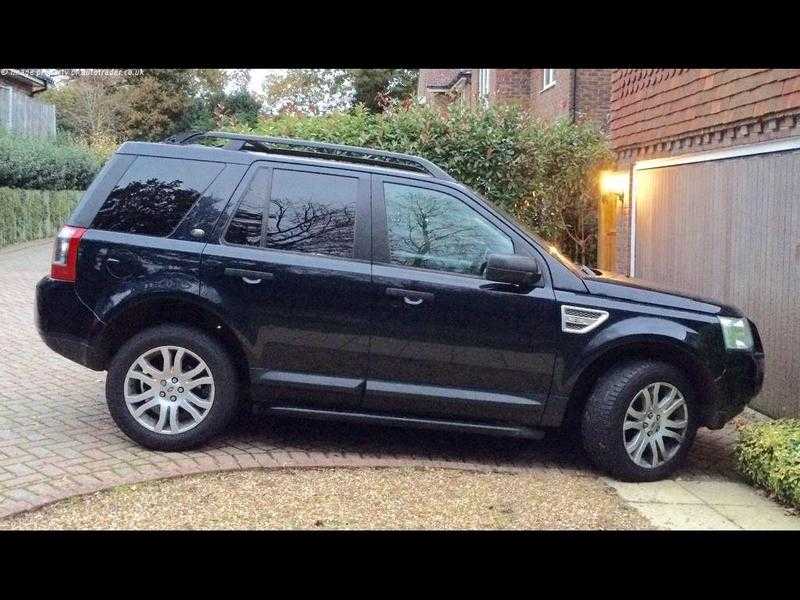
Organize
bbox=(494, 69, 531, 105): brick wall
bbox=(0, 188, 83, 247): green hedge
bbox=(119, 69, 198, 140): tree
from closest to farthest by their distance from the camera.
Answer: bbox=(0, 188, 83, 247): green hedge → bbox=(494, 69, 531, 105): brick wall → bbox=(119, 69, 198, 140): tree

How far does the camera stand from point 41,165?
22.0 meters

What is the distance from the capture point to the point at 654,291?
5.71m

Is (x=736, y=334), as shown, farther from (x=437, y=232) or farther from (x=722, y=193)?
(x=722, y=193)

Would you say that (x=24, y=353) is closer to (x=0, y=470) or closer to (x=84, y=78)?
(x=0, y=470)

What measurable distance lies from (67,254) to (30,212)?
17.8m

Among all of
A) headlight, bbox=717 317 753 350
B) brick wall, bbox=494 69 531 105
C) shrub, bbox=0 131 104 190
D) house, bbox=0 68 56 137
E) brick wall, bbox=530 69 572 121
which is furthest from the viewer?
house, bbox=0 68 56 137

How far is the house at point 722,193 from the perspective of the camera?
7.07 m

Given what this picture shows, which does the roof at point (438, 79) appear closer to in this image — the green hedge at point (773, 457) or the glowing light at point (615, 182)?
the glowing light at point (615, 182)

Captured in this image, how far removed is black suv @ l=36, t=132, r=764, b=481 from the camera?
5.45m

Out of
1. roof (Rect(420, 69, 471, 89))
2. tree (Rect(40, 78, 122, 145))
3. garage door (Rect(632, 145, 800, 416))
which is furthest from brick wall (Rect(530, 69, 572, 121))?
tree (Rect(40, 78, 122, 145))

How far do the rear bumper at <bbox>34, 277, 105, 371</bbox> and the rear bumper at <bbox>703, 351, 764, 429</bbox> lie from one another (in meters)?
3.98

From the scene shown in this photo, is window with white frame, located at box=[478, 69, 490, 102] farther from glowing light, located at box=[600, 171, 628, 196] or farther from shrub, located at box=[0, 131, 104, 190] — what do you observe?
shrub, located at box=[0, 131, 104, 190]

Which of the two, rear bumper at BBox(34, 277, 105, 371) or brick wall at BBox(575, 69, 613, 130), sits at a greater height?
brick wall at BBox(575, 69, 613, 130)
